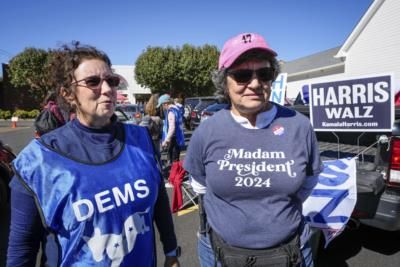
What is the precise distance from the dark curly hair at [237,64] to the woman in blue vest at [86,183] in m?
0.56

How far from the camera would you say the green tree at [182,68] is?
36.4 metres

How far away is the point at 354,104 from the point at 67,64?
11.0 feet

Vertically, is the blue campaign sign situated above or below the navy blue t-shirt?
above

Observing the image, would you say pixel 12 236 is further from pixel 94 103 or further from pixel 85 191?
pixel 94 103

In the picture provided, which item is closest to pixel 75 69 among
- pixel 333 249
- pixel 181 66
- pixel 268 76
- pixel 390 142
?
pixel 268 76

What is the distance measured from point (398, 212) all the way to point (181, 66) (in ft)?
114

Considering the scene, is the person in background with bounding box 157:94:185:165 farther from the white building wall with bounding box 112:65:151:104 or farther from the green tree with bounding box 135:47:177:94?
the white building wall with bounding box 112:65:151:104

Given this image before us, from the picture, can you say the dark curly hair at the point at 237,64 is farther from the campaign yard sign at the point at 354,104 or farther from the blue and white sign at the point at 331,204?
the campaign yard sign at the point at 354,104

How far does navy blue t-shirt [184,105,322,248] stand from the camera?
63.4 inches

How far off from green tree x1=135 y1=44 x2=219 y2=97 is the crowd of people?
34601mm

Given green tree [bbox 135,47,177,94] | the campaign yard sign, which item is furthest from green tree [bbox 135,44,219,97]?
the campaign yard sign

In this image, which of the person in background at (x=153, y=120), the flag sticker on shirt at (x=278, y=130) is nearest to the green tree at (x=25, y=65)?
the person in background at (x=153, y=120)

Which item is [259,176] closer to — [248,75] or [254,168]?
[254,168]

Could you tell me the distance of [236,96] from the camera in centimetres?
177
